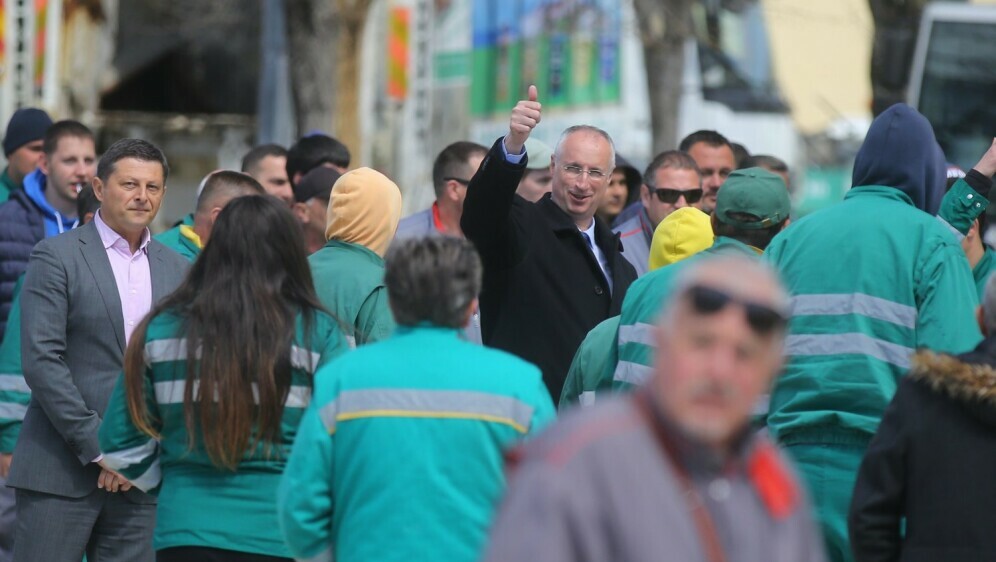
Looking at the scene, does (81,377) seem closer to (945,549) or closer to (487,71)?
(945,549)

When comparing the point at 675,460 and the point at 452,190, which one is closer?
the point at 675,460

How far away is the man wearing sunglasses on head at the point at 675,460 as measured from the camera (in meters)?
2.51

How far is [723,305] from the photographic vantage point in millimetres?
2531

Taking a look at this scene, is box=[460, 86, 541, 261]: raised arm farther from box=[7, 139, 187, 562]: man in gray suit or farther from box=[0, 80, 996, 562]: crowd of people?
box=[7, 139, 187, 562]: man in gray suit

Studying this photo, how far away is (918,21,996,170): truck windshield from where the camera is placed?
46.9 ft

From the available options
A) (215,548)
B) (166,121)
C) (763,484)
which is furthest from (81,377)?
(166,121)

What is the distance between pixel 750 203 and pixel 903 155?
62 cm

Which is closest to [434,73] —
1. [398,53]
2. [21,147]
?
[398,53]

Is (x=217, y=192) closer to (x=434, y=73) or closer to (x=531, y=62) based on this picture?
(x=434, y=73)

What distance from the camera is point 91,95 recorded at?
2419 centimetres

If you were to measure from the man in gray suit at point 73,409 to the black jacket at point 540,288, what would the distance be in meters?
1.39

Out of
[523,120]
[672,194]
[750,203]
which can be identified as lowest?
[672,194]

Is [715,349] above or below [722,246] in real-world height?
above

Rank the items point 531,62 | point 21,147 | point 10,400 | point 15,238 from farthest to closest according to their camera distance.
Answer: point 531,62 < point 21,147 < point 15,238 < point 10,400
